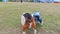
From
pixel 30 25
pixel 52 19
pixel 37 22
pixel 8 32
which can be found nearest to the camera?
pixel 30 25

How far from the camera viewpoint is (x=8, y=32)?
186 inches

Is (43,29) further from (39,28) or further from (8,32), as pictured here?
(8,32)

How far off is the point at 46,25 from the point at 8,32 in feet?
3.96

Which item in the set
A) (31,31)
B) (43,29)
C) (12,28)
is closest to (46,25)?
(43,29)

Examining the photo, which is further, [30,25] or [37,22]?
[37,22]

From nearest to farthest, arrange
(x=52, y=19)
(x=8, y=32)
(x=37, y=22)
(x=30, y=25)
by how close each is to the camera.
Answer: (x=30, y=25)
(x=8, y=32)
(x=37, y=22)
(x=52, y=19)

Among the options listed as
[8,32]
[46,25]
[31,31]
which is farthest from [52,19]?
[8,32]

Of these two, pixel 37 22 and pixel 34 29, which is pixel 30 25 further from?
pixel 37 22

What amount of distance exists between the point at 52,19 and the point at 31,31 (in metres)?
1.19

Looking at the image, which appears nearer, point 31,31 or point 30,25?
point 30,25

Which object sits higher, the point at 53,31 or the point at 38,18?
the point at 38,18

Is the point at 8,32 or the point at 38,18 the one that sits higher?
the point at 38,18

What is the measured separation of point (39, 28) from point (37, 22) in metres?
0.21

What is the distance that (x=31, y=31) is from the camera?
473cm
